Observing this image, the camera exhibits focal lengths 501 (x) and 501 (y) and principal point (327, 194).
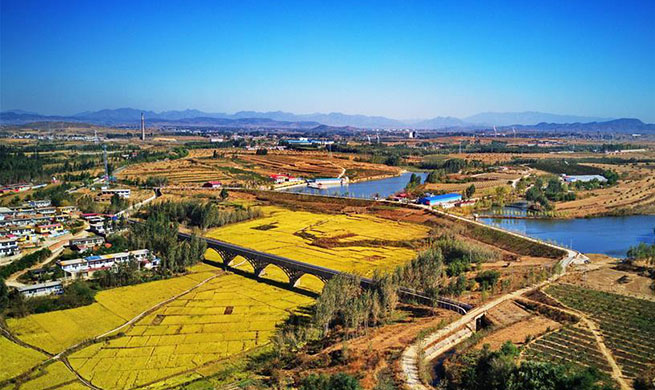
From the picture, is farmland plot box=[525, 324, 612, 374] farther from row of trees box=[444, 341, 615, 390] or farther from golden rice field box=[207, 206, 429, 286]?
golden rice field box=[207, 206, 429, 286]

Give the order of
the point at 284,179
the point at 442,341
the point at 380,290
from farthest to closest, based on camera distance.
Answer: the point at 284,179 < the point at 380,290 < the point at 442,341

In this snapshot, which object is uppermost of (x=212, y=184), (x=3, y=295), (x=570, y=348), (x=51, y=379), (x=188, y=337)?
(x=212, y=184)

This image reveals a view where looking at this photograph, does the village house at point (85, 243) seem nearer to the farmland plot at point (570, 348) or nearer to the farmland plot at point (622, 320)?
the farmland plot at point (570, 348)

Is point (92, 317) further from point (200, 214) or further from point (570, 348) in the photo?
point (570, 348)

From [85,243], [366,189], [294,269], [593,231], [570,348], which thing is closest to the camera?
[570,348]

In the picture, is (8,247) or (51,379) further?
(8,247)

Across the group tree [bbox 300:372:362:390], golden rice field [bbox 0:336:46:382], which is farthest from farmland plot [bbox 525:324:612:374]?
golden rice field [bbox 0:336:46:382]

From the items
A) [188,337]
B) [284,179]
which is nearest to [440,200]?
[284,179]

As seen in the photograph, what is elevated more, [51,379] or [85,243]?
[85,243]
